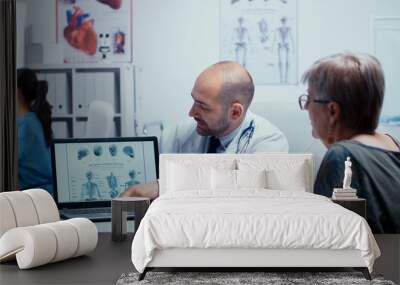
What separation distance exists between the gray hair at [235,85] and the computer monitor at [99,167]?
0.96 meters

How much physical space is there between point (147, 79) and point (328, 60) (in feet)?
6.77

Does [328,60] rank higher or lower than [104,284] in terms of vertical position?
higher

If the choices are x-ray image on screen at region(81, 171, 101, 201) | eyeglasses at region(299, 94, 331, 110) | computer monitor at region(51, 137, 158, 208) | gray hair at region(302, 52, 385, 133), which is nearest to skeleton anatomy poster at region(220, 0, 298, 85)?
eyeglasses at region(299, 94, 331, 110)

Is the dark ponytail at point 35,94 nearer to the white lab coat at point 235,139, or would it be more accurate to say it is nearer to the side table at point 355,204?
the white lab coat at point 235,139

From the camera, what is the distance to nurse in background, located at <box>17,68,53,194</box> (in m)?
8.29

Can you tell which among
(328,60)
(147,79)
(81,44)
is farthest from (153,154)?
(328,60)

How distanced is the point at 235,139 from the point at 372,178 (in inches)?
62.0

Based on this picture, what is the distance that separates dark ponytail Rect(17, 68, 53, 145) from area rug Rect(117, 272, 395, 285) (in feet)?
10.6

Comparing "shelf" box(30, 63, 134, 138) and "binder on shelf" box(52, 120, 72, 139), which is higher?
"shelf" box(30, 63, 134, 138)

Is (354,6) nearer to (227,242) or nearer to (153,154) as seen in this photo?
(153,154)

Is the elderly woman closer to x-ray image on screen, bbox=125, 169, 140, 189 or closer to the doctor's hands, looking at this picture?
the doctor's hands

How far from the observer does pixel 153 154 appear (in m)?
8.24

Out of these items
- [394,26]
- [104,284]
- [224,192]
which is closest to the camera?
[104,284]

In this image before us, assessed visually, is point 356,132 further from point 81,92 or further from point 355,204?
point 81,92
